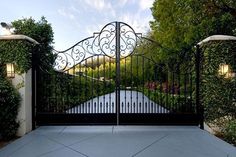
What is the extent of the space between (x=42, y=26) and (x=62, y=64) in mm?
1937

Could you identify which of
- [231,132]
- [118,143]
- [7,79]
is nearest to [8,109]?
[7,79]

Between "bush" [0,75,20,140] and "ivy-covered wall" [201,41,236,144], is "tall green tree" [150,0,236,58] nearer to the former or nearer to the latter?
"ivy-covered wall" [201,41,236,144]

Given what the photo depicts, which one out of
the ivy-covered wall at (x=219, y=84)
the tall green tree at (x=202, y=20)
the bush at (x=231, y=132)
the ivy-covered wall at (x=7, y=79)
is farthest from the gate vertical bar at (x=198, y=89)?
the ivy-covered wall at (x=7, y=79)

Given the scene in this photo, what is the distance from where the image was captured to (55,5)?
43.1 ft

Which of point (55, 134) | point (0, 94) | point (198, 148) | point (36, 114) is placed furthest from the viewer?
point (36, 114)

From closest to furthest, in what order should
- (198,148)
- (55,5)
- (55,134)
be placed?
(198,148) < (55,134) < (55,5)

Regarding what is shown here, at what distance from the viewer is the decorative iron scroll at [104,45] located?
304 inches

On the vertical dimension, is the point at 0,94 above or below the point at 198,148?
above

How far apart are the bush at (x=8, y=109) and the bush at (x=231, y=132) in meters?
4.32

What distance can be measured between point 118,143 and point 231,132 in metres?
2.15

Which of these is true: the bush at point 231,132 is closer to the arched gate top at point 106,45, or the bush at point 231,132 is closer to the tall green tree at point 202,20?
the tall green tree at point 202,20

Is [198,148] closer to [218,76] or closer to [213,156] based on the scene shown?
[213,156]

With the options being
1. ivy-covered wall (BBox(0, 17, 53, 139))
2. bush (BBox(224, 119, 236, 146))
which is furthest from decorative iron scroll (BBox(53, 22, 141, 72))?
bush (BBox(224, 119, 236, 146))

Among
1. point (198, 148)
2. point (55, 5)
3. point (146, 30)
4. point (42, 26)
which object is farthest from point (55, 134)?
point (146, 30)
